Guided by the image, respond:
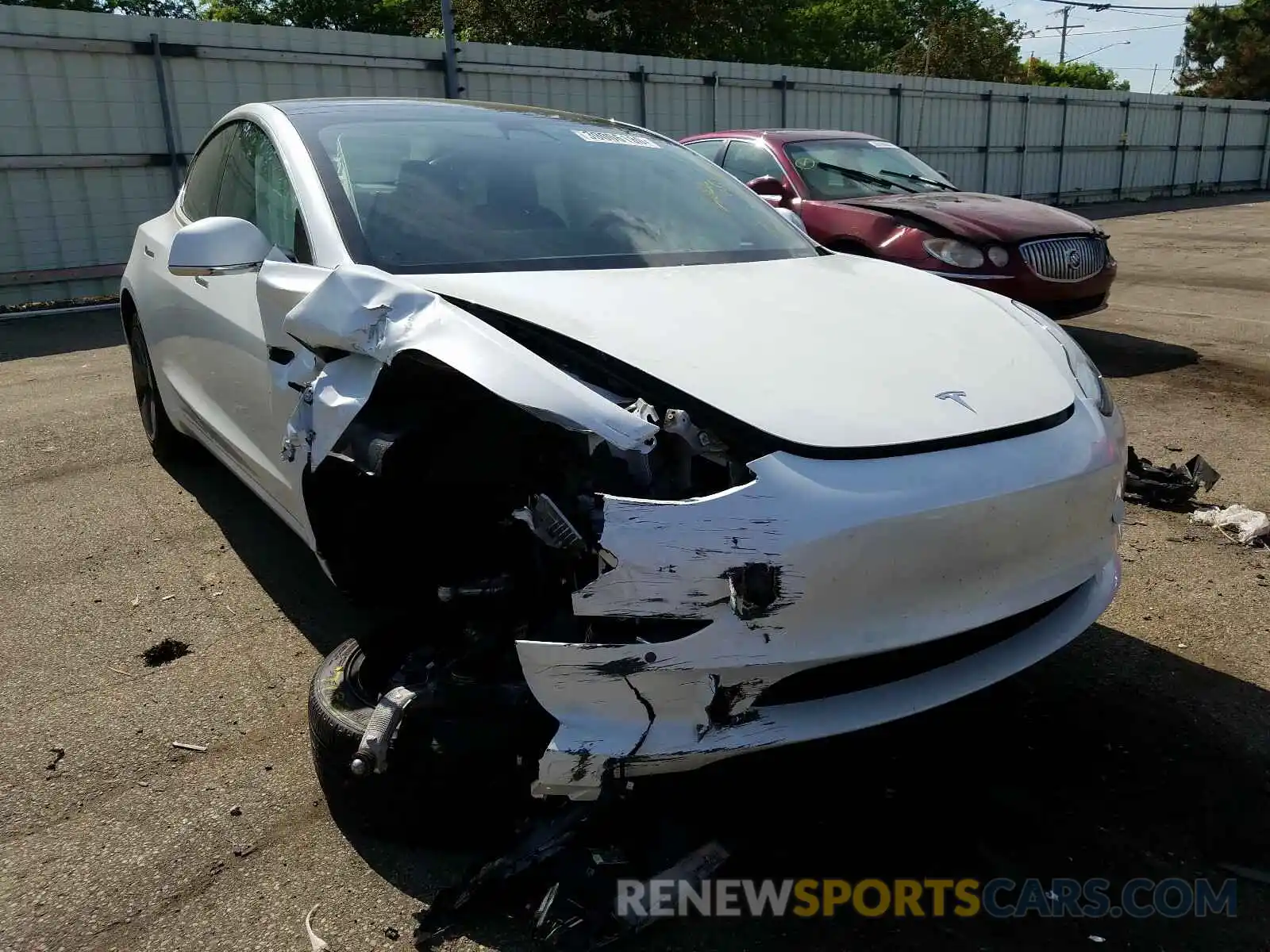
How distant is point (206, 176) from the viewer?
13.7 ft

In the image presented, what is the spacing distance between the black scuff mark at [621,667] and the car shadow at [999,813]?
260 millimetres

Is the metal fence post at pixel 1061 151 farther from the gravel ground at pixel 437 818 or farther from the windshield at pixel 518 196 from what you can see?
the windshield at pixel 518 196

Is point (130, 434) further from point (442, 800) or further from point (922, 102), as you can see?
point (922, 102)

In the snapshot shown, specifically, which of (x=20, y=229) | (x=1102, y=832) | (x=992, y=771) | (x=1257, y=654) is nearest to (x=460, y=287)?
(x=992, y=771)

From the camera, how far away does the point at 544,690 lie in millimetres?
1895

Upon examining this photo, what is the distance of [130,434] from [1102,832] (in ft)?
16.4

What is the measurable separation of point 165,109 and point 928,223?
8355 mm

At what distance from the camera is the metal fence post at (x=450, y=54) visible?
496 inches

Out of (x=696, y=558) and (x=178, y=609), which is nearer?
(x=696, y=558)

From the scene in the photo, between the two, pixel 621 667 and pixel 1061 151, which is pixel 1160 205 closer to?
pixel 1061 151

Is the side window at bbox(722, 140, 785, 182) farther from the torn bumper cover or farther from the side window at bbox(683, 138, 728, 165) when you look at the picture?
the torn bumper cover

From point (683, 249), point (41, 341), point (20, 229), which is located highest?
point (683, 249)

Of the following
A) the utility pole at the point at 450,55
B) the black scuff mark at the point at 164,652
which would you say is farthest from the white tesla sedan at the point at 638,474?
the utility pole at the point at 450,55

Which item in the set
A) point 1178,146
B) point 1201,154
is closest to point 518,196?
point 1178,146
